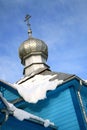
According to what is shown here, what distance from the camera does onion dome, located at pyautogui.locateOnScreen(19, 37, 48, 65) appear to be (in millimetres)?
16422

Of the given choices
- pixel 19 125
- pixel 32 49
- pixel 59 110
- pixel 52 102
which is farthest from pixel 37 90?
pixel 32 49

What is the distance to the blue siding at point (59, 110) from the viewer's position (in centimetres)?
976

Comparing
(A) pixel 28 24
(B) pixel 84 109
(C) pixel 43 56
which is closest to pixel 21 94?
(B) pixel 84 109

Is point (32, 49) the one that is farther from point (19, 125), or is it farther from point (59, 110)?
point (19, 125)

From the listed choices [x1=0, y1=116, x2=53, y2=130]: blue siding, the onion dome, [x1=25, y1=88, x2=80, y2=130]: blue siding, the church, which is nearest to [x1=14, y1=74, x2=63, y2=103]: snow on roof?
the church

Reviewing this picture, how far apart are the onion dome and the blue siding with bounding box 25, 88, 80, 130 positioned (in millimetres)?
5835

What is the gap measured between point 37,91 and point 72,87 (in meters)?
1.39

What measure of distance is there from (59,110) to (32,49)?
6946 mm

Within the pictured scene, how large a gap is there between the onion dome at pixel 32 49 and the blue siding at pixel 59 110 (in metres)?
5.84

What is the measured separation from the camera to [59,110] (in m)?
10.2

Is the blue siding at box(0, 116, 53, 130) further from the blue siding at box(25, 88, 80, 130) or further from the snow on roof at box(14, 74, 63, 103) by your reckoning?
the snow on roof at box(14, 74, 63, 103)

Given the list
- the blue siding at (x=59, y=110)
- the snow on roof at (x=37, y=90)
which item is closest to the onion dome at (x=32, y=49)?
the snow on roof at (x=37, y=90)

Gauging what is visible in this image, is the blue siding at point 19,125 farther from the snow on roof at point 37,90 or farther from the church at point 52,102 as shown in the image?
the snow on roof at point 37,90

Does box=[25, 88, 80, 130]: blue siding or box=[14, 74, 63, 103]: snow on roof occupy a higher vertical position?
box=[14, 74, 63, 103]: snow on roof
